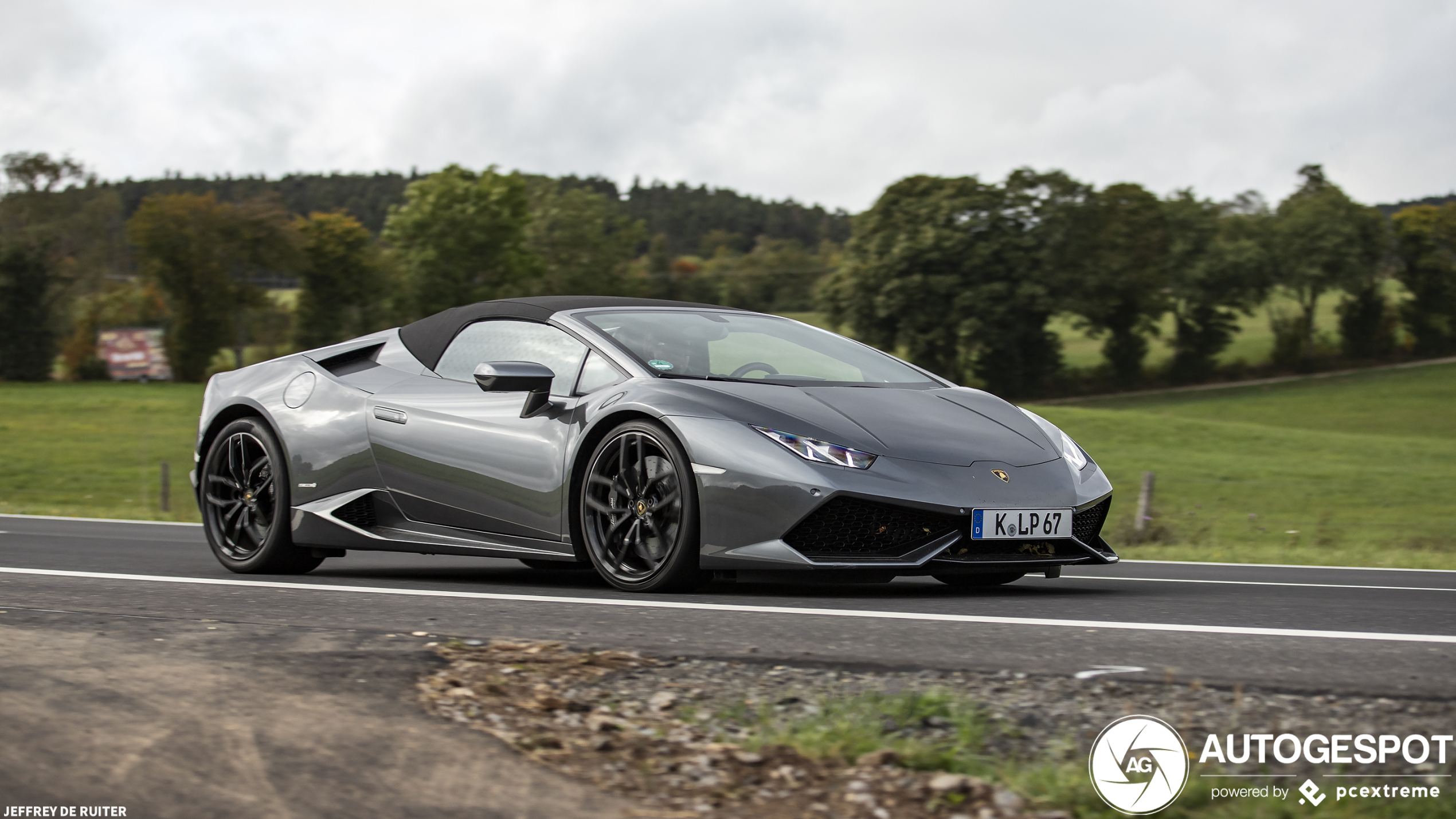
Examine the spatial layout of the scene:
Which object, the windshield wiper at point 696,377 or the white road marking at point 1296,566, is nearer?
the windshield wiper at point 696,377

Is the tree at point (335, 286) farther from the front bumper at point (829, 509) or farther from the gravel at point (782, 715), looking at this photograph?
the gravel at point (782, 715)

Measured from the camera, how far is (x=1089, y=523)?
226 inches

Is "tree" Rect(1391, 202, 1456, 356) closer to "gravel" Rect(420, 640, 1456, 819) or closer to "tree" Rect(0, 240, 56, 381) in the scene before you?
"tree" Rect(0, 240, 56, 381)

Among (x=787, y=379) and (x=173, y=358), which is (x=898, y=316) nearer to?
(x=173, y=358)

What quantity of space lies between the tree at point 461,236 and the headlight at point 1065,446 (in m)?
75.0

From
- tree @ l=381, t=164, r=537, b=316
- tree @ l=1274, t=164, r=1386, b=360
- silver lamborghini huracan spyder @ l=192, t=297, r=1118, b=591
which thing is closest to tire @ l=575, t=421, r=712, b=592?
silver lamborghini huracan spyder @ l=192, t=297, r=1118, b=591

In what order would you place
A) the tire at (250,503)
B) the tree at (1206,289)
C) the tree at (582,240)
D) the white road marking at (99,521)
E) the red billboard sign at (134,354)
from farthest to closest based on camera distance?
1. the tree at (582,240)
2. the red billboard sign at (134,354)
3. the tree at (1206,289)
4. the white road marking at (99,521)
5. the tire at (250,503)

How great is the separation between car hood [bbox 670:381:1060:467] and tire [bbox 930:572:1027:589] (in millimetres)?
564

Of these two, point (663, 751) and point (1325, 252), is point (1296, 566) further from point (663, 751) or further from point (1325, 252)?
point (1325, 252)

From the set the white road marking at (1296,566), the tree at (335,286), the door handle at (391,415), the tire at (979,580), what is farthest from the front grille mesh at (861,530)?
the tree at (335,286)

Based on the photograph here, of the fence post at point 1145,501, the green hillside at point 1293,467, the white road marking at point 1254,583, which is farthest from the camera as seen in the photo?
the fence post at point 1145,501

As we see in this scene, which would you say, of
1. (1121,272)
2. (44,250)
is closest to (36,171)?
(44,250)

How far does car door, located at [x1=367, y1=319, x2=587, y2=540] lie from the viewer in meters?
5.89

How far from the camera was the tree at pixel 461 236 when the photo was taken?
266 feet
